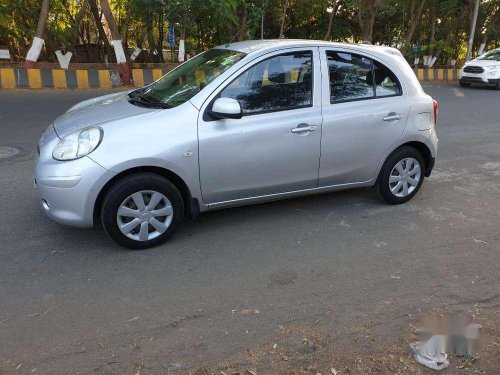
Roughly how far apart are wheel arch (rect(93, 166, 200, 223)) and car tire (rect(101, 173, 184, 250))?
0.04 metres

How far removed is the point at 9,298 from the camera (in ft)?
10.5

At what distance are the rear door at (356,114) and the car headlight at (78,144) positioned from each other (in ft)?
6.59

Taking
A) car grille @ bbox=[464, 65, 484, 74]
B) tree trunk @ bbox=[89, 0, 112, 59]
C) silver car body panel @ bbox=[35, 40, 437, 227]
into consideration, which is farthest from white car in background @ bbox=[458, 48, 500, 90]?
silver car body panel @ bbox=[35, 40, 437, 227]

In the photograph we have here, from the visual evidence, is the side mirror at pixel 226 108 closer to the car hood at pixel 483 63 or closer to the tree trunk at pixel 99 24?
the tree trunk at pixel 99 24

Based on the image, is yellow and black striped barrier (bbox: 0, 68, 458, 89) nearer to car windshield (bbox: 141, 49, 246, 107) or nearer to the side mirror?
car windshield (bbox: 141, 49, 246, 107)

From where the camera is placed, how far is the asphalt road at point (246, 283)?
2.78 meters

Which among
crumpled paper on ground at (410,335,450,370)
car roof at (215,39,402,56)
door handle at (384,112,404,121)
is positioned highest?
car roof at (215,39,402,56)

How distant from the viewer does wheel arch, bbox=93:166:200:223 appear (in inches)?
145

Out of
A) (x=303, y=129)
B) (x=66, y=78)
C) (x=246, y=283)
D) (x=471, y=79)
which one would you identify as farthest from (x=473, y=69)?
(x=246, y=283)

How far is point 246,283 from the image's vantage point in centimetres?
348

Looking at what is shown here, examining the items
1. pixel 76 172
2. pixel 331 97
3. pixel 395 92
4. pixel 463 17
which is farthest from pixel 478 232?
pixel 463 17

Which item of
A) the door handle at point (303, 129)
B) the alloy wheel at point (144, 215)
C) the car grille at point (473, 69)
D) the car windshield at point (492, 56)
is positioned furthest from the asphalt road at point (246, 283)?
the car windshield at point (492, 56)

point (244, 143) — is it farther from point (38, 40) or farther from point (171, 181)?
point (38, 40)

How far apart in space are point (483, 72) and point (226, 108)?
1699 centimetres
